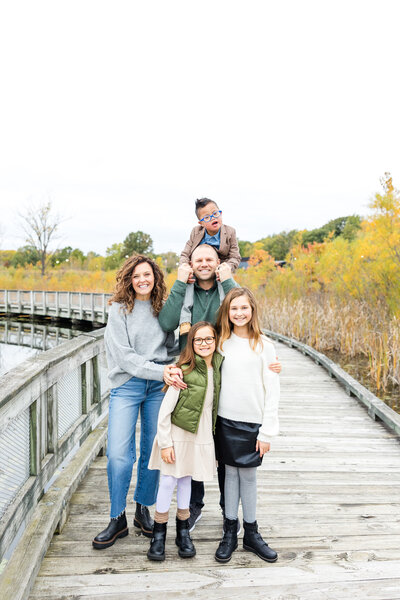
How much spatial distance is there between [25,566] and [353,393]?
4.96 m

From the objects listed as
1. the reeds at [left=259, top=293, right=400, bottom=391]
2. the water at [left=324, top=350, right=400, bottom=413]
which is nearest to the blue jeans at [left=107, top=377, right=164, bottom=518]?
the water at [left=324, top=350, right=400, bottom=413]

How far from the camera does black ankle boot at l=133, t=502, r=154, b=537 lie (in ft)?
7.83

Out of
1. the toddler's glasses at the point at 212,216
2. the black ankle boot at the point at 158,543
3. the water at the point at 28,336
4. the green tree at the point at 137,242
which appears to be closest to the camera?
the black ankle boot at the point at 158,543

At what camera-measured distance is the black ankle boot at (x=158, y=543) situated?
213 cm

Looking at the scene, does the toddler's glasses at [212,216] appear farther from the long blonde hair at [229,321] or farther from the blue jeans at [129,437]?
the blue jeans at [129,437]

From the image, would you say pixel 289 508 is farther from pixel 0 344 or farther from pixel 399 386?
pixel 0 344

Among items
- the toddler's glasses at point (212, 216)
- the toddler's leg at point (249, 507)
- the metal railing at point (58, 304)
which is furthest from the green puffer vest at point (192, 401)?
the metal railing at point (58, 304)

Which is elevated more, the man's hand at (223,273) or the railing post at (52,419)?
the man's hand at (223,273)

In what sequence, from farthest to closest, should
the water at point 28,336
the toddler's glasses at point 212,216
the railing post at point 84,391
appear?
the water at point 28,336 < the railing post at point 84,391 < the toddler's glasses at point 212,216

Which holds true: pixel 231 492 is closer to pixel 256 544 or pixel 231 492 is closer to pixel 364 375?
Result: pixel 256 544

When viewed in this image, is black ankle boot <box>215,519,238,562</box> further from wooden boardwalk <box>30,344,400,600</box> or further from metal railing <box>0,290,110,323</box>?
metal railing <box>0,290,110,323</box>

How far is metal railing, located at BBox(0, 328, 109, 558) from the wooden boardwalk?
14.0 inches

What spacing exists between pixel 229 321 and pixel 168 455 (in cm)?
76

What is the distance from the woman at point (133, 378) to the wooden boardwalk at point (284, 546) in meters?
0.21
